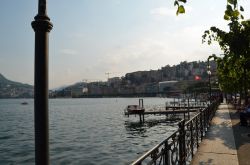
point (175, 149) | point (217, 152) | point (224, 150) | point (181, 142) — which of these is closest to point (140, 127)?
point (224, 150)

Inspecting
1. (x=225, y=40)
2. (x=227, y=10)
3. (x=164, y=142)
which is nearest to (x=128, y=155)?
(x=225, y=40)

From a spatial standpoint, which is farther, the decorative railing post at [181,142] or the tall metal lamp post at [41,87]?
the decorative railing post at [181,142]

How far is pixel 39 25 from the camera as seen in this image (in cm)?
326

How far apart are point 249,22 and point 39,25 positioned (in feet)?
57.2

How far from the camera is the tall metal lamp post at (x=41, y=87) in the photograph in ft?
10.4

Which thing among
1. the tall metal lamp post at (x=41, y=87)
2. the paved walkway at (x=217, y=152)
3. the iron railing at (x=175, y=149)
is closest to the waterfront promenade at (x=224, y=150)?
the paved walkway at (x=217, y=152)

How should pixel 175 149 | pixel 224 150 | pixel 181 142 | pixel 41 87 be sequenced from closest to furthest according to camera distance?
pixel 41 87, pixel 175 149, pixel 181 142, pixel 224 150

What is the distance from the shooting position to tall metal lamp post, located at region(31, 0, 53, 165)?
3160 millimetres

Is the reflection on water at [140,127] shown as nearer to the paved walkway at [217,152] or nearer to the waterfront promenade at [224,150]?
the waterfront promenade at [224,150]

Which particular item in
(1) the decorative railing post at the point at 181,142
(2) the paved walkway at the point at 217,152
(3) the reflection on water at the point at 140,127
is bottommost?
(3) the reflection on water at the point at 140,127

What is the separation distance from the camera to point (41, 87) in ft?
10.5

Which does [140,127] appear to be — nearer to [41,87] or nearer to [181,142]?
[181,142]

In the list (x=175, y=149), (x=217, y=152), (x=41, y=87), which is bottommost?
(x=217, y=152)

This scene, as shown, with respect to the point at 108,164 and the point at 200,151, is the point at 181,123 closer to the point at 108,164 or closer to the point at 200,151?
the point at 200,151
